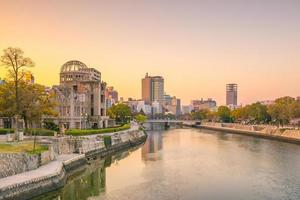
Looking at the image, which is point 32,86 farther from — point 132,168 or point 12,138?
point 132,168

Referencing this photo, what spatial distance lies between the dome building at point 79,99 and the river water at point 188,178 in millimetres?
23782

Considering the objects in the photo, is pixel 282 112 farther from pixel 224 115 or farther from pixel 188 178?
pixel 188 178

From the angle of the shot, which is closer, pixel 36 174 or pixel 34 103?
pixel 36 174

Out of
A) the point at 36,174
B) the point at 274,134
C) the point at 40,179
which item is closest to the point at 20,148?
the point at 36,174

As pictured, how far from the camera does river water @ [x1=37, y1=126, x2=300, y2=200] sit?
110ft

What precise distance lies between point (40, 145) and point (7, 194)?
1602 cm

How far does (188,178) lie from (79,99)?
5044 cm

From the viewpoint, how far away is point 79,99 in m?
84.4

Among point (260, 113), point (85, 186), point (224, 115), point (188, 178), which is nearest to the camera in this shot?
point (85, 186)

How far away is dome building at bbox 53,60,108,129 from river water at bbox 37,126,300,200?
23782mm

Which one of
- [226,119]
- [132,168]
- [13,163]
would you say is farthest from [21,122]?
[226,119]

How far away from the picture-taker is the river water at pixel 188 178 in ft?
110

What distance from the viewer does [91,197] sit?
3309 centimetres

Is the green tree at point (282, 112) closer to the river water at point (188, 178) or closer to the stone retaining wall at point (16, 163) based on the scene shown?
the river water at point (188, 178)
